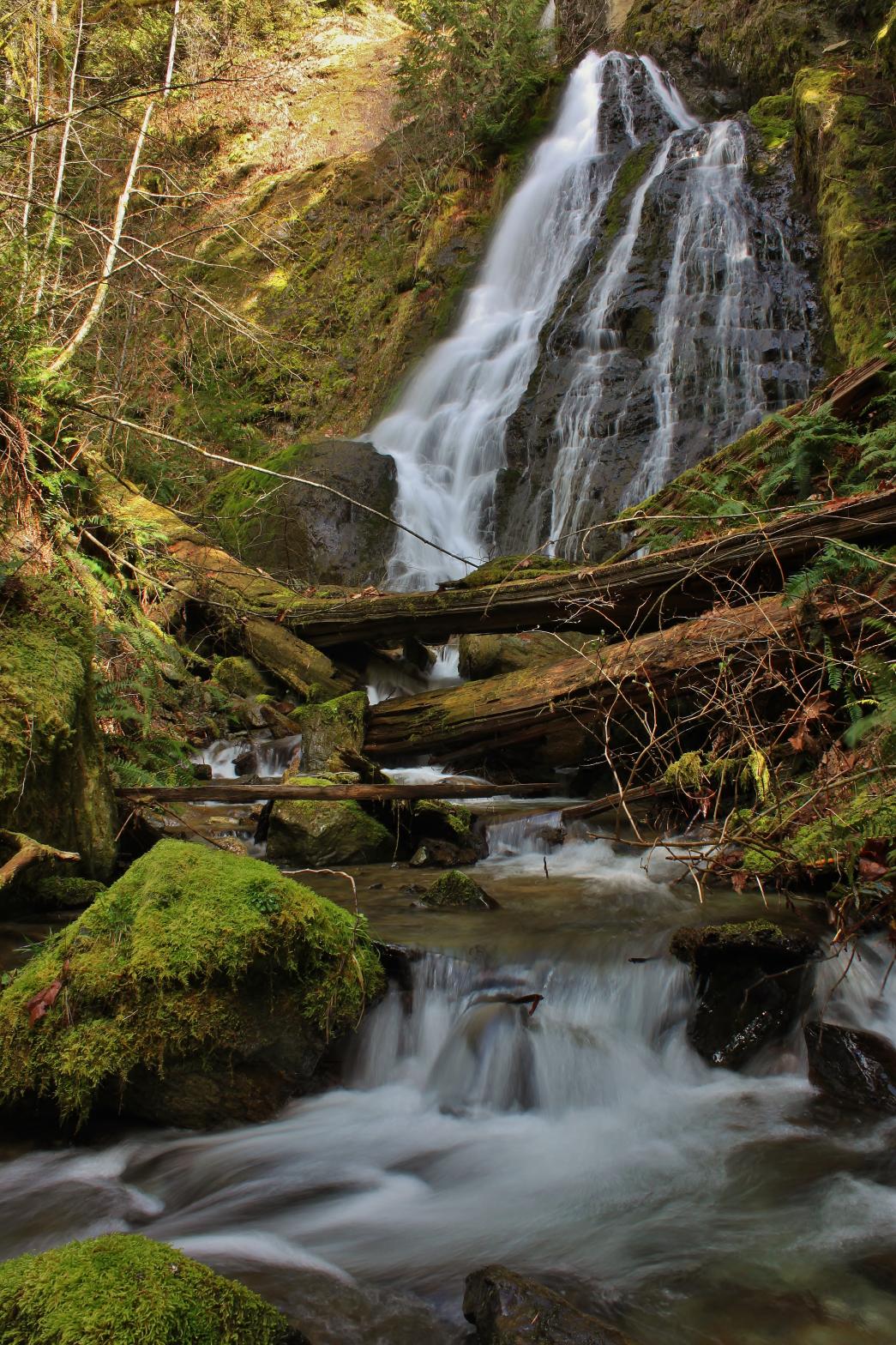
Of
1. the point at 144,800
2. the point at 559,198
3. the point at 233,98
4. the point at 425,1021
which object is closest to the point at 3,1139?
the point at 425,1021

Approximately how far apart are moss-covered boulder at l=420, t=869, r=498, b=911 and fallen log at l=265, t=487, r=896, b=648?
178cm

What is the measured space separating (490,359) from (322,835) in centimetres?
1264

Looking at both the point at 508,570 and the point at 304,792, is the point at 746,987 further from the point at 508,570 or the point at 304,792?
the point at 508,570

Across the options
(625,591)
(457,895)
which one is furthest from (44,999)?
(625,591)

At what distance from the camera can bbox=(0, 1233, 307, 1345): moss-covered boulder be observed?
187 cm

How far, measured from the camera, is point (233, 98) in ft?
87.2

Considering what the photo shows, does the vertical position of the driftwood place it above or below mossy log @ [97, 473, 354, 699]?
below

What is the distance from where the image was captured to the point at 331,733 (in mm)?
7383

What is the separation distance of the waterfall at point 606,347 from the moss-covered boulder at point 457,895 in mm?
6086

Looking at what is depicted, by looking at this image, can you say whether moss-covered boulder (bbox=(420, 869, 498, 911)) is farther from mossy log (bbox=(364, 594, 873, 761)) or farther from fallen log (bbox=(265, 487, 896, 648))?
fallen log (bbox=(265, 487, 896, 648))

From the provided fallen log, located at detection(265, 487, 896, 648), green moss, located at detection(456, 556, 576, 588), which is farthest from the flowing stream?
green moss, located at detection(456, 556, 576, 588)

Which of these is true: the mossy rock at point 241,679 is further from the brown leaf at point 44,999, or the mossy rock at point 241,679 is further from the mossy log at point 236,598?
the brown leaf at point 44,999

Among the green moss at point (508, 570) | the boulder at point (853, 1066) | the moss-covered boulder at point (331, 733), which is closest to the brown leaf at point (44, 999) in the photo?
the boulder at point (853, 1066)

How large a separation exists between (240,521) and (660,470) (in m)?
6.61
